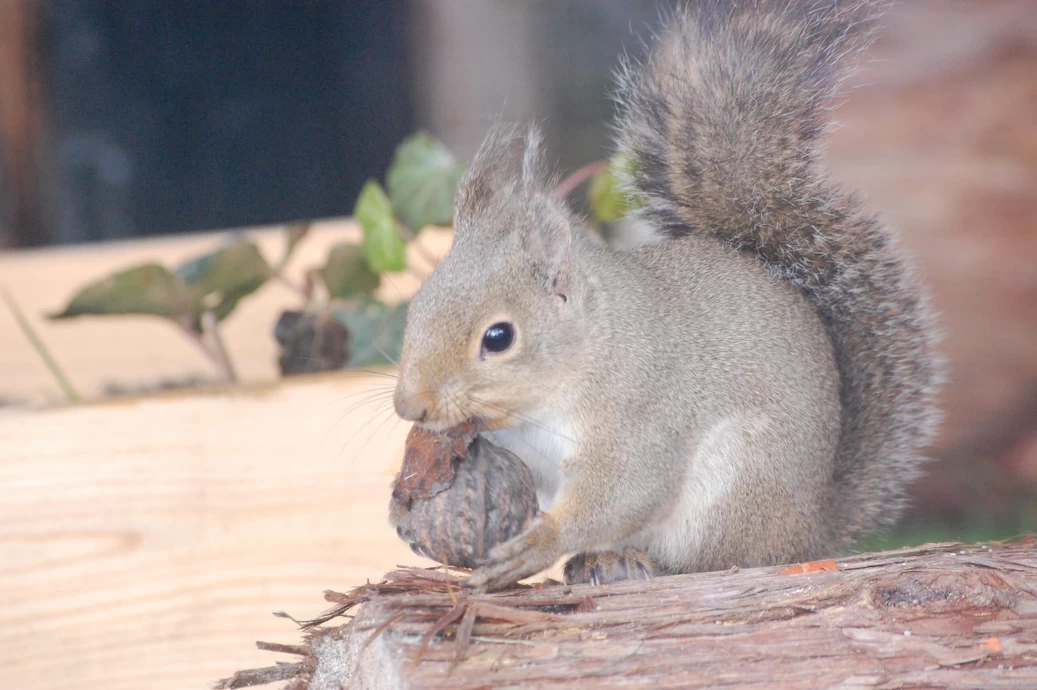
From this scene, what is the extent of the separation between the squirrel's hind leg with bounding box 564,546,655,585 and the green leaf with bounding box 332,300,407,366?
621 mm

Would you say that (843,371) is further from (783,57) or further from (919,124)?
(919,124)

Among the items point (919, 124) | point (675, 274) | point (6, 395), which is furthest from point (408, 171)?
point (919, 124)

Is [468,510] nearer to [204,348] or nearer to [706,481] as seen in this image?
[706,481]

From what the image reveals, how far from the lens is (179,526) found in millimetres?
1464

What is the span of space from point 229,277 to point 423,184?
37 centimetres

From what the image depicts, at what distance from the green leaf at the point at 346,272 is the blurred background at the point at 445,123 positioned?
1078mm

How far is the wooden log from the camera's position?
0.80 m

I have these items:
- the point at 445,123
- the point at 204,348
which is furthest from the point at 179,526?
the point at 445,123

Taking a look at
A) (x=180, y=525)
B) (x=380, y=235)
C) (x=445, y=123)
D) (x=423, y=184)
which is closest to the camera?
(x=180, y=525)

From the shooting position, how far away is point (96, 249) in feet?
7.64

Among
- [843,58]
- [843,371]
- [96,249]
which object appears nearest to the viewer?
[843,58]

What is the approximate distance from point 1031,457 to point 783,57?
199 centimetres

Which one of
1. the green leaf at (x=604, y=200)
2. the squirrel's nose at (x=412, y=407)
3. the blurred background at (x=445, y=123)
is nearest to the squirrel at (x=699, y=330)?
the squirrel's nose at (x=412, y=407)

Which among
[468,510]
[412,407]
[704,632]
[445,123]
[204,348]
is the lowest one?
[704,632]
